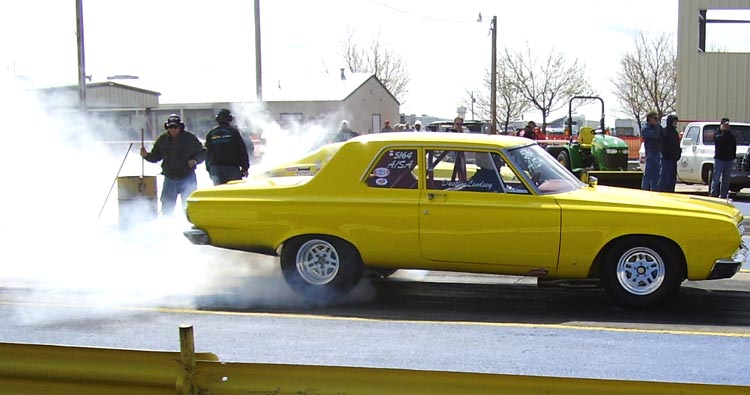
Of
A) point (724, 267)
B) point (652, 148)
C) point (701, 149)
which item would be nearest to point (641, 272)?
point (724, 267)

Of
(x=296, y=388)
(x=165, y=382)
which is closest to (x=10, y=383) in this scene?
(x=165, y=382)

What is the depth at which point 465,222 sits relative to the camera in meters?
6.70

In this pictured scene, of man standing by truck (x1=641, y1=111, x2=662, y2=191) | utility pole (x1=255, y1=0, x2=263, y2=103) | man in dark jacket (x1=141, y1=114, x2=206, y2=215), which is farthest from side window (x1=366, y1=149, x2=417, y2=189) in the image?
utility pole (x1=255, y1=0, x2=263, y2=103)

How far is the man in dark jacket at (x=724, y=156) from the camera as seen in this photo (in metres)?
14.5

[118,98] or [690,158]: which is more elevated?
[118,98]

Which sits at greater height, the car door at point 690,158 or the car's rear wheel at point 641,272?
the car door at point 690,158

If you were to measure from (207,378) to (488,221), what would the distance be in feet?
13.5

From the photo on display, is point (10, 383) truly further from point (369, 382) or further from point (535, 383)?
point (535, 383)

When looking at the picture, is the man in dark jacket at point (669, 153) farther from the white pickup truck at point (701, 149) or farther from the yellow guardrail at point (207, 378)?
the yellow guardrail at point (207, 378)

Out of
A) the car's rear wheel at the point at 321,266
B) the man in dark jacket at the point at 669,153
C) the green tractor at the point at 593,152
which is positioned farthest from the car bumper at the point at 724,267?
the green tractor at the point at 593,152

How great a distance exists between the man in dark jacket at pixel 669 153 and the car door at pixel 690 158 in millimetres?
3423

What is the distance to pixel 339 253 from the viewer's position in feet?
22.9

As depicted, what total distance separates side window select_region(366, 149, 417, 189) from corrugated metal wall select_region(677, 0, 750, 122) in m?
22.0

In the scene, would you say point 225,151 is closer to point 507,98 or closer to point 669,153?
point 669,153
